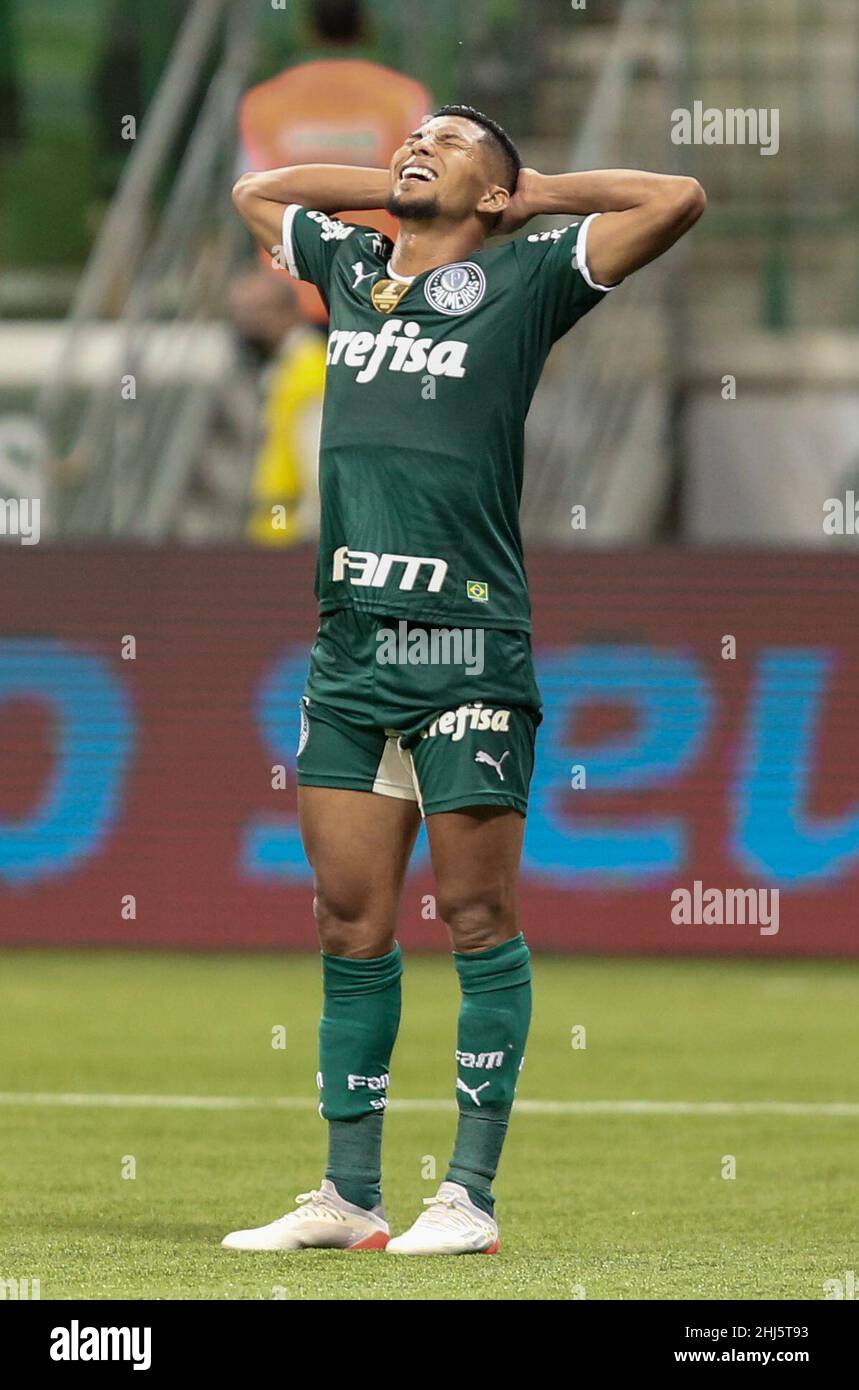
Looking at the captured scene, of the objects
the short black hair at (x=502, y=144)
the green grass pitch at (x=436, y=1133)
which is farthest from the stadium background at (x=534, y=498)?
the short black hair at (x=502, y=144)

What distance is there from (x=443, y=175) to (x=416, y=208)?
3.3 inches

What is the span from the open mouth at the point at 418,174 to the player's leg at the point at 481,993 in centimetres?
123

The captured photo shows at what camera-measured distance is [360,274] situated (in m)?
5.24

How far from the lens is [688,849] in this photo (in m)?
11.4

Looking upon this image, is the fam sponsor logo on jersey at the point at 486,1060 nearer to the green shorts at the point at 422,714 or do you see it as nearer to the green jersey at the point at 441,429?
the green shorts at the point at 422,714

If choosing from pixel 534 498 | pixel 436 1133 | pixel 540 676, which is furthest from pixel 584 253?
pixel 534 498

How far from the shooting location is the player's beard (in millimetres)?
5102

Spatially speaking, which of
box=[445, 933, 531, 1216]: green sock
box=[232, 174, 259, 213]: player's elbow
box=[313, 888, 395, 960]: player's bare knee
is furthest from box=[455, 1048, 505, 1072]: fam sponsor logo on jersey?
box=[232, 174, 259, 213]: player's elbow

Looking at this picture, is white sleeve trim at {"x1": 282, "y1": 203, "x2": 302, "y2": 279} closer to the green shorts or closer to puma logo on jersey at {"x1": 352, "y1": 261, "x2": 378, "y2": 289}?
puma logo on jersey at {"x1": 352, "y1": 261, "x2": 378, "y2": 289}

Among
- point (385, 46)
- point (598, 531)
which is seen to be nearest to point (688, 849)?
point (598, 531)

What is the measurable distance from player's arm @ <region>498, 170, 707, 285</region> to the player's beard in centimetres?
16

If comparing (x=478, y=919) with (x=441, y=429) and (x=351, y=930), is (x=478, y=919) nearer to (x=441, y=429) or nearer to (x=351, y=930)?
(x=351, y=930)

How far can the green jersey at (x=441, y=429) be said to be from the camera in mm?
5051

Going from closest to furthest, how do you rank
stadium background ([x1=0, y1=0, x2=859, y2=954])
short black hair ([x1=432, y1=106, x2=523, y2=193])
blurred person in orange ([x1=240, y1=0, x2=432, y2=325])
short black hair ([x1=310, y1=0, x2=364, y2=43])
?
short black hair ([x1=432, y1=106, x2=523, y2=193]) < stadium background ([x1=0, y1=0, x2=859, y2=954]) < blurred person in orange ([x1=240, y1=0, x2=432, y2=325]) < short black hair ([x1=310, y1=0, x2=364, y2=43])
